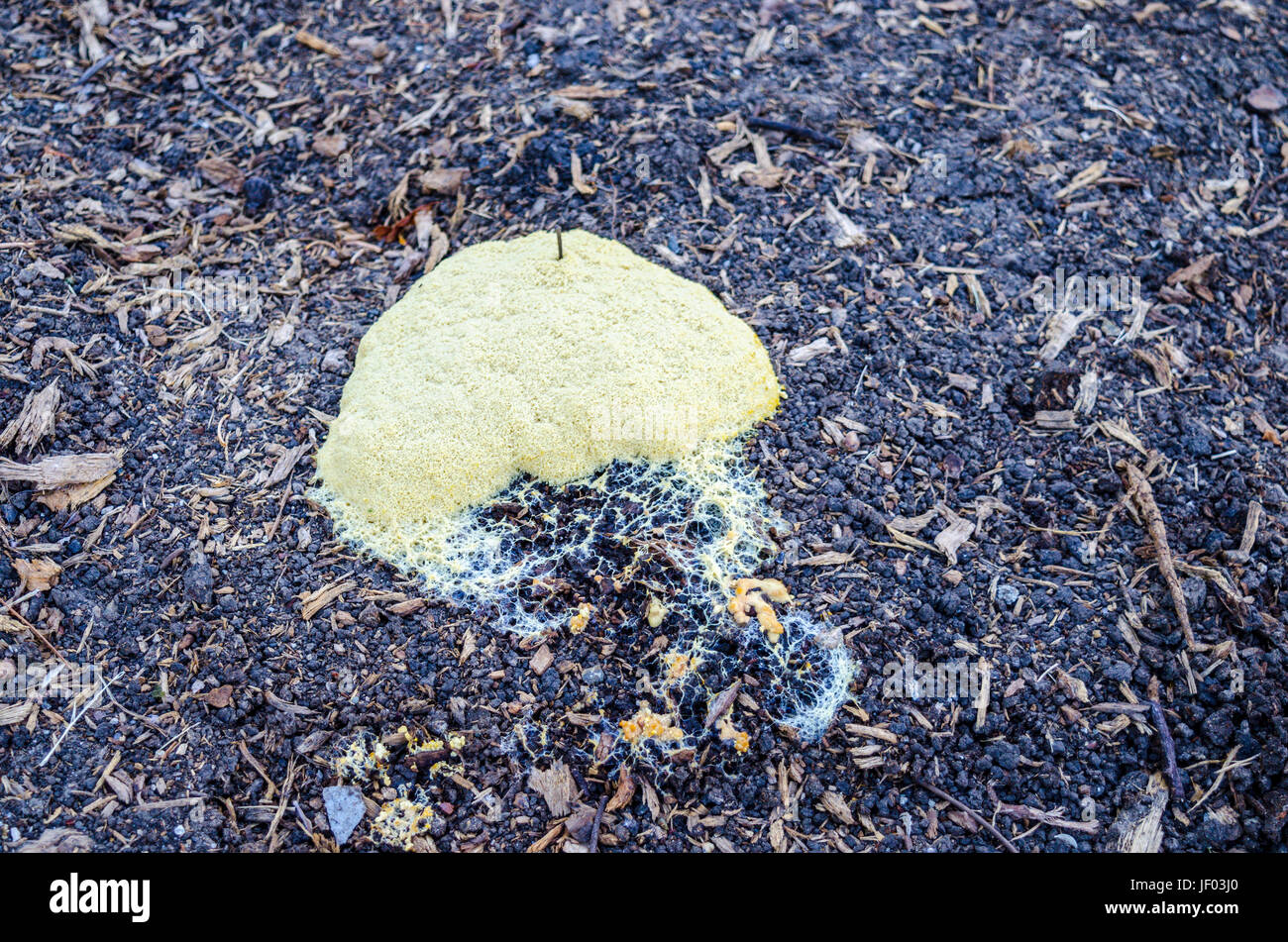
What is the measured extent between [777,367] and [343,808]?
246 centimetres

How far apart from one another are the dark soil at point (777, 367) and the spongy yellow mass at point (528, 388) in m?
0.20

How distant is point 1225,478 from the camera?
3.86 m

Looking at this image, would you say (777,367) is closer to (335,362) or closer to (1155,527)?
(1155,527)

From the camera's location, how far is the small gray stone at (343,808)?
3043 mm

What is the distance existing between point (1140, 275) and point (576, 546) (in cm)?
312

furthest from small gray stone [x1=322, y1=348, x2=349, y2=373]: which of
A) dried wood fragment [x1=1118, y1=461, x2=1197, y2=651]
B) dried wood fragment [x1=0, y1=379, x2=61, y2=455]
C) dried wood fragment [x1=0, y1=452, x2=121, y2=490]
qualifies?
dried wood fragment [x1=1118, y1=461, x2=1197, y2=651]

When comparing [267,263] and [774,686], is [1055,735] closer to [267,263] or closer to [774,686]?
[774,686]

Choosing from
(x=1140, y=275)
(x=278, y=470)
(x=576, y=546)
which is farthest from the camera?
(x=1140, y=275)

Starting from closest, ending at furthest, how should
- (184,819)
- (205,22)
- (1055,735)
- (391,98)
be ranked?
(184,819), (1055,735), (391,98), (205,22)

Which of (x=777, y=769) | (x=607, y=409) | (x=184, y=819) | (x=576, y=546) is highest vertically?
(x=607, y=409)

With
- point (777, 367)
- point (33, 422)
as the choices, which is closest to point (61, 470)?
point (33, 422)

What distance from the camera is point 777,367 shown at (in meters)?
4.02

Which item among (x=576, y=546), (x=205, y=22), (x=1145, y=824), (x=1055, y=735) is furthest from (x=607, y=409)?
(x=205, y=22)

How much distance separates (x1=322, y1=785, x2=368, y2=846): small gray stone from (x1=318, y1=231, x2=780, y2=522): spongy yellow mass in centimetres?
90
